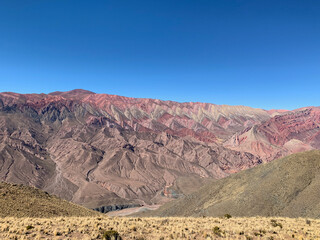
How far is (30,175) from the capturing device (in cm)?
15725

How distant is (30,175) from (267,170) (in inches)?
5914

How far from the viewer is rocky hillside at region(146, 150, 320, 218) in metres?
47.1

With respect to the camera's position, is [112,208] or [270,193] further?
[112,208]

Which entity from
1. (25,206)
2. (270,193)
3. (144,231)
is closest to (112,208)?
(270,193)

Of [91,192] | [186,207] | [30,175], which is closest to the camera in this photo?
[186,207]

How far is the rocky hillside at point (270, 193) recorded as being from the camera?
47125 mm

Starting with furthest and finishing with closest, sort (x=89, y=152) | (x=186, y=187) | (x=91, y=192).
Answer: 1. (x=89, y=152)
2. (x=186, y=187)
3. (x=91, y=192)

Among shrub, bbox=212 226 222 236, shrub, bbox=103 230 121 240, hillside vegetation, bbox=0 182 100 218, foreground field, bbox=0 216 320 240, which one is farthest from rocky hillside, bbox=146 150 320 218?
shrub, bbox=103 230 121 240

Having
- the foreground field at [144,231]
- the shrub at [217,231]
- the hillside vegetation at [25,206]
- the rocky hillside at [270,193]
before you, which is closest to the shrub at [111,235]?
the foreground field at [144,231]

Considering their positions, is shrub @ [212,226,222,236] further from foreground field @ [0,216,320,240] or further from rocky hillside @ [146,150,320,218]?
rocky hillside @ [146,150,320,218]

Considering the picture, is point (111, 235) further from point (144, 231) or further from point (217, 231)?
point (217, 231)

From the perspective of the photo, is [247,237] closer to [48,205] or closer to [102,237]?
[102,237]

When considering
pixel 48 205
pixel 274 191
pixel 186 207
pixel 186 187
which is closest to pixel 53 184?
pixel 186 187

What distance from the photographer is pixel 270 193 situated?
52906 mm
